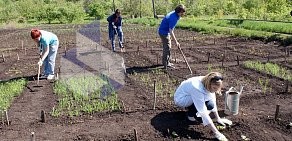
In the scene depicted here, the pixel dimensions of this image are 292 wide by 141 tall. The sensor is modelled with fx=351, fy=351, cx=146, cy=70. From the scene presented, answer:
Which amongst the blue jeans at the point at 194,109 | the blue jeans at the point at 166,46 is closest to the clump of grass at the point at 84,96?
the blue jeans at the point at 194,109

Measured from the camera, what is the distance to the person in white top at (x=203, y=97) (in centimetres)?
454

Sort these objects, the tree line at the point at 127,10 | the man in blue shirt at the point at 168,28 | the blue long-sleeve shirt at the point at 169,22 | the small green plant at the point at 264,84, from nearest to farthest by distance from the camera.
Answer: the small green plant at the point at 264,84 → the man in blue shirt at the point at 168,28 → the blue long-sleeve shirt at the point at 169,22 → the tree line at the point at 127,10

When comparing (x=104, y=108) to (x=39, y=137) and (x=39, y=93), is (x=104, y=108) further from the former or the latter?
(x=39, y=93)

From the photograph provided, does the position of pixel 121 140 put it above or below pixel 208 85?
below

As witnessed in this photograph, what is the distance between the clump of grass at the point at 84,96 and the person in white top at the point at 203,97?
4.83 feet

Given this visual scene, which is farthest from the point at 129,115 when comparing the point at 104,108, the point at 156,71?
the point at 156,71

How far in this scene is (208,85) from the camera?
4594 millimetres

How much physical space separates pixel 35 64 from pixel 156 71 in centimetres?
400

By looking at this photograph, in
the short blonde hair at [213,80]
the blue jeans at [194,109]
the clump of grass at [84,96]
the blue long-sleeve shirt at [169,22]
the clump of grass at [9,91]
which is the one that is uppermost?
the blue long-sleeve shirt at [169,22]

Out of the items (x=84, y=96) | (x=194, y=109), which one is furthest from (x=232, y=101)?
(x=84, y=96)

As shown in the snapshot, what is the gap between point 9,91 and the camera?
7488mm

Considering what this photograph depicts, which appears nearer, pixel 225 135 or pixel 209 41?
pixel 225 135

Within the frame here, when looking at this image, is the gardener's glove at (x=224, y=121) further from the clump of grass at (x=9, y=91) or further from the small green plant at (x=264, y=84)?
A: the clump of grass at (x=9, y=91)

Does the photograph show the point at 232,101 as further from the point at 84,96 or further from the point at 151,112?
the point at 84,96
